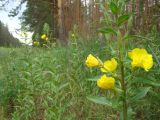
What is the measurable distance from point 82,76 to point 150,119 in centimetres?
119

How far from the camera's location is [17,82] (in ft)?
13.0

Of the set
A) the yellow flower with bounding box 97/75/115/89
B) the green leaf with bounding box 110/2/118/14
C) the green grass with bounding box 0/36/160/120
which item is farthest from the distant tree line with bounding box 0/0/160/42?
the green grass with bounding box 0/36/160/120

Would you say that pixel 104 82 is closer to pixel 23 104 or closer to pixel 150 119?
pixel 150 119

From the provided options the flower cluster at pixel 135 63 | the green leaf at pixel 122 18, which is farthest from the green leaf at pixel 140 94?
the green leaf at pixel 122 18

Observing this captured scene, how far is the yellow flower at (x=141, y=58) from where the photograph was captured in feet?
4.75

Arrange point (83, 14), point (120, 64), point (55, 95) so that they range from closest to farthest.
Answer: point (120, 64) → point (55, 95) → point (83, 14)

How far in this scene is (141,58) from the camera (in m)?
1.46

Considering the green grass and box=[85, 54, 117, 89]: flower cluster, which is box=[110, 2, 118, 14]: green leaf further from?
the green grass

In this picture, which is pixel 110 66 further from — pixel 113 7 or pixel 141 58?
pixel 113 7

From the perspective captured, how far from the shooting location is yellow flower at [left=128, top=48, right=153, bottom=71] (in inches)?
57.0

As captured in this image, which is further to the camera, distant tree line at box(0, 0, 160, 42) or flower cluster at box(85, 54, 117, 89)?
distant tree line at box(0, 0, 160, 42)

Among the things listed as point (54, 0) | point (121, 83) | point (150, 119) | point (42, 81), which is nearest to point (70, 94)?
point (42, 81)

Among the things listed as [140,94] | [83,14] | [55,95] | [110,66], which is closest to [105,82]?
[110,66]

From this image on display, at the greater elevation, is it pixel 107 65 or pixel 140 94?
pixel 107 65
